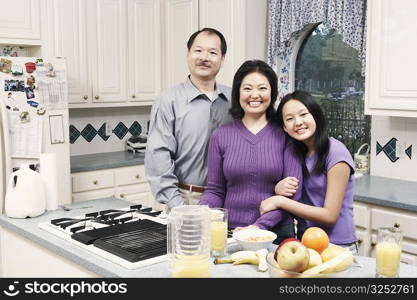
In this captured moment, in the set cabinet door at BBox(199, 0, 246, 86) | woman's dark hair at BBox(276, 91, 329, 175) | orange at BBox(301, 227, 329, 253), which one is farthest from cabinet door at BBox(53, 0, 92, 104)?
orange at BBox(301, 227, 329, 253)

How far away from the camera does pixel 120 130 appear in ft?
15.8

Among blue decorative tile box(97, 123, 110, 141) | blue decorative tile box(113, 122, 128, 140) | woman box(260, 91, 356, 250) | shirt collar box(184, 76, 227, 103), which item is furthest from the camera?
blue decorative tile box(113, 122, 128, 140)

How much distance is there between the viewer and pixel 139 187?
428cm

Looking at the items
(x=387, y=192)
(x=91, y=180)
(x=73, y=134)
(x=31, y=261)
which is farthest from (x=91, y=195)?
(x=387, y=192)

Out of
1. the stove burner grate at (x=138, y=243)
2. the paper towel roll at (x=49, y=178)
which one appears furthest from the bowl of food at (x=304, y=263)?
the paper towel roll at (x=49, y=178)

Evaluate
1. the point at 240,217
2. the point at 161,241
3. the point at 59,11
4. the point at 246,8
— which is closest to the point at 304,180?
the point at 240,217

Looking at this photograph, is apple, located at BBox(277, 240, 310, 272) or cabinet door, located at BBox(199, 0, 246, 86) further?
cabinet door, located at BBox(199, 0, 246, 86)

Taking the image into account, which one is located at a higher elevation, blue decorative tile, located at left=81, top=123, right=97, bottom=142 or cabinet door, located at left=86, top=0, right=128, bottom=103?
cabinet door, located at left=86, top=0, right=128, bottom=103

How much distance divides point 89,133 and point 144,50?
87 centimetres

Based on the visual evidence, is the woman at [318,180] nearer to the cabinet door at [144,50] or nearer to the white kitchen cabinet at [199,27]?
the white kitchen cabinet at [199,27]

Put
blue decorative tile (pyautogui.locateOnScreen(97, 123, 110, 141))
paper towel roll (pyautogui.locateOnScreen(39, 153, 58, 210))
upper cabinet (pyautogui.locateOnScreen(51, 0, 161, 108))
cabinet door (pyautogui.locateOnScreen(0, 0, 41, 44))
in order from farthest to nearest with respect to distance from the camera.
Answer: blue decorative tile (pyautogui.locateOnScreen(97, 123, 110, 141)) < upper cabinet (pyautogui.locateOnScreen(51, 0, 161, 108)) < cabinet door (pyautogui.locateOnScreen(0, 0, 41, 44)) < paper towel roll (pyautogui.locateOnScreen(39, 153, 58, 210))

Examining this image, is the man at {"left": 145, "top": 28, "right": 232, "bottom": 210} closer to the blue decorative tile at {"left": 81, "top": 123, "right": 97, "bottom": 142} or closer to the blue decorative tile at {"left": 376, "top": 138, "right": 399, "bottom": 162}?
the blue decorative tile at {"left": 376, "top": 138, "right": 399, "bottom": 162}

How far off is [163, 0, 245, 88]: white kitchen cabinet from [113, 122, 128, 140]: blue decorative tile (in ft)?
1.88

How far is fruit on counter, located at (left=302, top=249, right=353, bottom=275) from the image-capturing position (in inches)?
57.5
